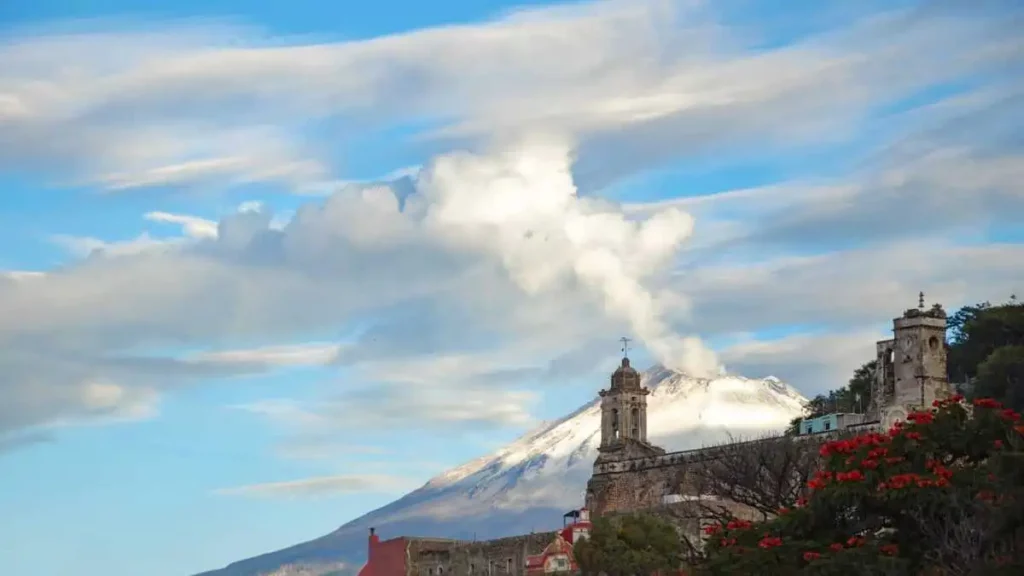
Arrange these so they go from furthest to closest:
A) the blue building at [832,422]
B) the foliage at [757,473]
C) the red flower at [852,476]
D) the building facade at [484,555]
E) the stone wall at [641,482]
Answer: the stone wall at [641,482] → the blue building at [832,422] → the building facade at [484,555] → the foliage at [757,473] → the red flower at [852,476]

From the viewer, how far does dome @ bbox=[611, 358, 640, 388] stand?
4318 inches

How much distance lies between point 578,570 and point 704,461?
13.6 m

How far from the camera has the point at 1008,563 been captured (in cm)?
4703

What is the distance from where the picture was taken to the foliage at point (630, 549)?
250 feet

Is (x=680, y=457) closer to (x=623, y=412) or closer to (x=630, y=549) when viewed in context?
(x=623, y=412)

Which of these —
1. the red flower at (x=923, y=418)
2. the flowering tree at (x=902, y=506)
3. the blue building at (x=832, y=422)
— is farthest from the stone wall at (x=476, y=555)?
the red flower at (x=923, y=418)

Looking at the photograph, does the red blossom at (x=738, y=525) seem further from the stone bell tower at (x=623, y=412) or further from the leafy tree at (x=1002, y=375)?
the stone bell tower at (x=623, y=412)

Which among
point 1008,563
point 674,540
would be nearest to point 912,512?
point 1008,563

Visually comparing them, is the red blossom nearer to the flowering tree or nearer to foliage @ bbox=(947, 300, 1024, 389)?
the flowering tree

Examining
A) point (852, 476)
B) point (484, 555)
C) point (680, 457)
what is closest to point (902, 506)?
point (852, 476)

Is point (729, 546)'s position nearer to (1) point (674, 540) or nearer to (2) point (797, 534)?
(2) point (797, 534)

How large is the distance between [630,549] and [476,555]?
20.8 m

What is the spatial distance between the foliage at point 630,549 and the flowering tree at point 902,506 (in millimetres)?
20870

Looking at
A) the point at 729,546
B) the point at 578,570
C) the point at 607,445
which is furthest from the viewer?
the point at 607,445
